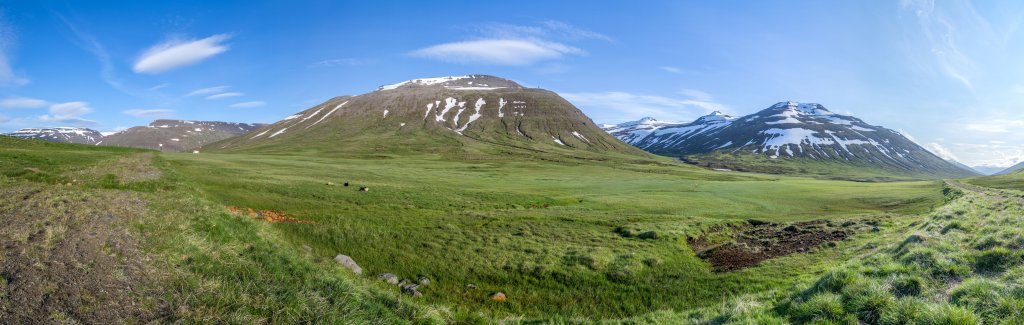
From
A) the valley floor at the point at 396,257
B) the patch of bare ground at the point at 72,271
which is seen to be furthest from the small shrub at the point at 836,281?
the patch of bare ground at the point at 72,271

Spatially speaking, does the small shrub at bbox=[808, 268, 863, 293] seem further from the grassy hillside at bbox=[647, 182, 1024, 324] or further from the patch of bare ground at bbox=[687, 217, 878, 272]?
the patch of bare ground at bbox=[687, 217, 878, 272]

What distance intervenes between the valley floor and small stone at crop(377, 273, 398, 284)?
0.70 m

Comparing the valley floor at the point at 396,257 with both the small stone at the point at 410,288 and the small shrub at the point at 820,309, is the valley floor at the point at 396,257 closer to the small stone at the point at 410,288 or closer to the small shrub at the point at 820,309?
the small shrub at the point at 820,309

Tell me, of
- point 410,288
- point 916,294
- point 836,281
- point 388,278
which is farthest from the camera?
point 388,278

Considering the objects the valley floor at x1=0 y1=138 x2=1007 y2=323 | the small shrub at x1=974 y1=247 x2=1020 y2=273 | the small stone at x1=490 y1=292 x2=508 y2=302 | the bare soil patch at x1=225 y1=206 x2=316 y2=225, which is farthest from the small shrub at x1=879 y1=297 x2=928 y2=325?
the bare soil patch at x1=225 y1=206 x2=316 y2=225

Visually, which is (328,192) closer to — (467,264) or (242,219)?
(242,219)

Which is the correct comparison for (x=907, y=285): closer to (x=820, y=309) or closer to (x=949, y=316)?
(x=820, y=309)

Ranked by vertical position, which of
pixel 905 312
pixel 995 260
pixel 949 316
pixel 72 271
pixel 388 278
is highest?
pixel 995 260

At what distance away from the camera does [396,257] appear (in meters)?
24.2

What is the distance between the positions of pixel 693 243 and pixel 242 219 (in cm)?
2921

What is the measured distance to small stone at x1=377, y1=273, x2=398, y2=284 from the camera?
1991 cm

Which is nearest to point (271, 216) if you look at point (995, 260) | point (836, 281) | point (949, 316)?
point (836, 281)

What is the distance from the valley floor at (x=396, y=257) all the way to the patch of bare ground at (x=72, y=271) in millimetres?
49

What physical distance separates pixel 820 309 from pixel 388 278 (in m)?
16.6
